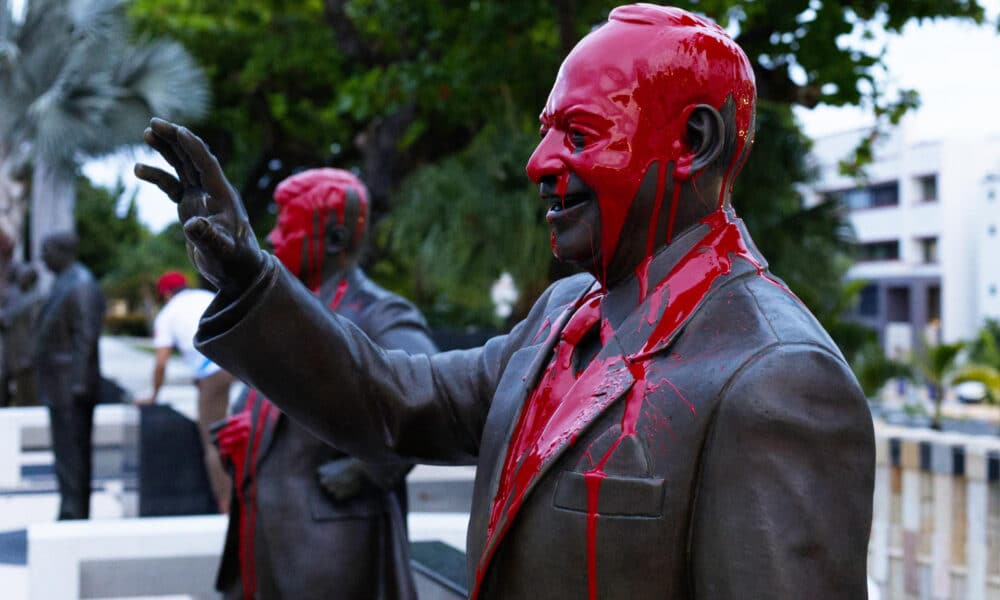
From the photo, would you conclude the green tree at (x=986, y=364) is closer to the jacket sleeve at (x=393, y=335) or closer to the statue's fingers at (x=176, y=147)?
the jacket sleeve at (x=393, y=335)

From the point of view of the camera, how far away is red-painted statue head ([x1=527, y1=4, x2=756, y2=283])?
5.17ft

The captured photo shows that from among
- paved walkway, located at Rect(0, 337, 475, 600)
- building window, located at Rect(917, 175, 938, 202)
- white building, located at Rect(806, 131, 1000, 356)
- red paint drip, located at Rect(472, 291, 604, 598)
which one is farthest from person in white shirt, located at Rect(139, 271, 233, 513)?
building window, located at Rect(917, 175, 938, 202)

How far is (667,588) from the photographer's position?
4.83ft

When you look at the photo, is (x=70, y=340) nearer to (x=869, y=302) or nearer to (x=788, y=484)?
(x=788, y=484)

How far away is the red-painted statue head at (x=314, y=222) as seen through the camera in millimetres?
3576

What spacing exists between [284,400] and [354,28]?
12.8 m

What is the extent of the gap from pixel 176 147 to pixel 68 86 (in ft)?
51.9

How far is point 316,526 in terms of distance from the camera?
131 inches

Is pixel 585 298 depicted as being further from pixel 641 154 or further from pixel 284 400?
pixel 284 400

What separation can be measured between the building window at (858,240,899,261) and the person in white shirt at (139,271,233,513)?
47.9 metres

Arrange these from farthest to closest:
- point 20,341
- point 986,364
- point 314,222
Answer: point 986,364 < point 20,341 < point 314,222

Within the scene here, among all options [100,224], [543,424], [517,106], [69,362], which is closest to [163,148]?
[543,424]

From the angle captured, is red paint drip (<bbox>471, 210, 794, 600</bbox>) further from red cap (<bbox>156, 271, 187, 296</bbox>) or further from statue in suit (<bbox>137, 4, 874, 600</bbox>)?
red cap (<bbox>156, 271, 187, 296</bbox>)

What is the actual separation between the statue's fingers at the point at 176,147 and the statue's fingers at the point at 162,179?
0.06 ft
